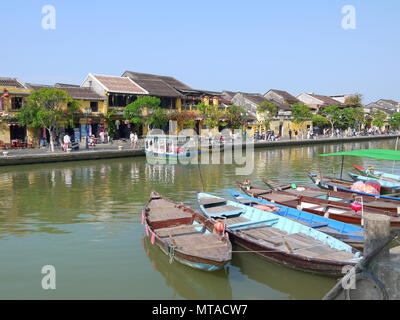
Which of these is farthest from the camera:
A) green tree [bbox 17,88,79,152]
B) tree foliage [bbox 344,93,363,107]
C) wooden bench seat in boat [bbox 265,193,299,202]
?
tree foliage [bbox 344,93,363,107]

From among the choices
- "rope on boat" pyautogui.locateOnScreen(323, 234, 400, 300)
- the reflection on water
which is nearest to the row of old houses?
the reflection on water

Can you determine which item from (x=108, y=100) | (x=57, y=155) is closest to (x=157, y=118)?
(x=108, y=100)

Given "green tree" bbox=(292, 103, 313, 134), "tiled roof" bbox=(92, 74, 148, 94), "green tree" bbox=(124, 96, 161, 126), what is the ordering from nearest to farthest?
1. "green tree" bbox=(124, 96, 161, 126)
2. "tiled roof" bbox=(92, 74, 148, 94)
3. "green tree" bbox=(292, 103, 313, 134)

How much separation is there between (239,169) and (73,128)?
1659 cm

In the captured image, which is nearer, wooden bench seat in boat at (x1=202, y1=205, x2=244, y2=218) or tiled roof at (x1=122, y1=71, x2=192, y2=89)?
wooden bench seat in boat at (x1=202, y1=205, x2=244, y2=218)

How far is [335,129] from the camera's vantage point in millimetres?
57719

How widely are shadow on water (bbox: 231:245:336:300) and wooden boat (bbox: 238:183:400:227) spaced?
304 centimetres

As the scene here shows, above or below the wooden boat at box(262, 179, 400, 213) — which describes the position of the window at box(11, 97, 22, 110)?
above

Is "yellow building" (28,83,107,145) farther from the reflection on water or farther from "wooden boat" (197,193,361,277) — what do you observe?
"wooden boat" (197,193,361,277)

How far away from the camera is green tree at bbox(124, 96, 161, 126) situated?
31219 mm

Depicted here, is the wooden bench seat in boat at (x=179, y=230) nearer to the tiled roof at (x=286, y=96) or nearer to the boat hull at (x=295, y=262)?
the boat hull at (x=295, y=262)
